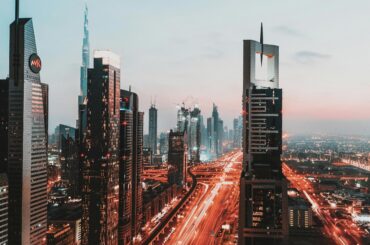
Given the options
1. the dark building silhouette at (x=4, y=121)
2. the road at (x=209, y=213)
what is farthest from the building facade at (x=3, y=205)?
the road at (x=209, y=213)

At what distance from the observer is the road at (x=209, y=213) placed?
3178 centimetres

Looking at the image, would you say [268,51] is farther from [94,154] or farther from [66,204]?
[66,204]

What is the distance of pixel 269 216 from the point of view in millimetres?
20172

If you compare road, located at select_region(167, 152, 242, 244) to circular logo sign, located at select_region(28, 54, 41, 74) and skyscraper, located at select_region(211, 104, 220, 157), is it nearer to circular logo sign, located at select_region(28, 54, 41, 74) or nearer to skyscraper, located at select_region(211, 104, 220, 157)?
circular logo sign, located at select_region(28, 54, 41, 74)

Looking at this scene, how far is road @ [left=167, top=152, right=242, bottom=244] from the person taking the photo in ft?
104

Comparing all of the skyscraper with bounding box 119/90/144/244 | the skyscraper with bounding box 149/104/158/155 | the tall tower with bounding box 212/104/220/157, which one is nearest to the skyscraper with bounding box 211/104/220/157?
the tall tower with bounding box 212/104/220/157

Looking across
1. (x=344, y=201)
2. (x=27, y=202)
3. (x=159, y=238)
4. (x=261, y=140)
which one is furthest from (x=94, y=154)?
(x=344, y=201)

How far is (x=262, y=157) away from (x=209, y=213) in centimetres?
2039

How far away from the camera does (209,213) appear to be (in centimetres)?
4022

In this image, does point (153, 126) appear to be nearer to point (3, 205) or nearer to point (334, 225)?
point (334, 225)

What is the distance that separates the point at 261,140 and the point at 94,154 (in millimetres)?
11811

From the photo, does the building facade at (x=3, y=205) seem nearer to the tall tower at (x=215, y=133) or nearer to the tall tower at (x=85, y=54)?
the tall tower at (x=85, y=54)

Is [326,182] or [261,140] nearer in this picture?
[261,140]

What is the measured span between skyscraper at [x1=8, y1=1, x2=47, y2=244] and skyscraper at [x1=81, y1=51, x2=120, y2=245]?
356cm
